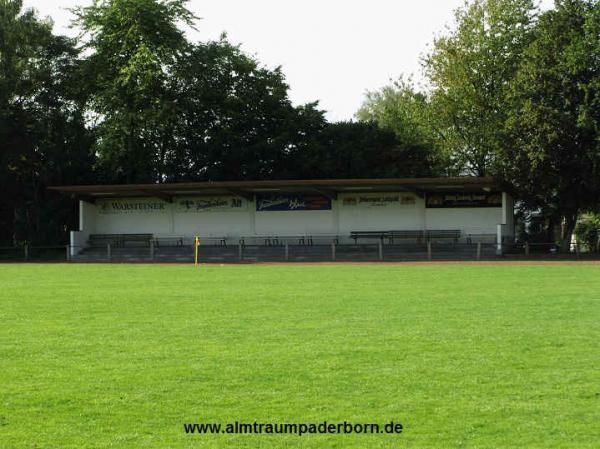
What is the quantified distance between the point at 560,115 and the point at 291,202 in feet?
43.7

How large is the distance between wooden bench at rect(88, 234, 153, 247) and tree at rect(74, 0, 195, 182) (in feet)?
17.0

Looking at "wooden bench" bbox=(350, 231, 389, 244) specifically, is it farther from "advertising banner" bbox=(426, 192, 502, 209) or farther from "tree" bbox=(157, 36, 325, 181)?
"tree" bbox=(157, 36, 325, 181)

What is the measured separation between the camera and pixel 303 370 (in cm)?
794

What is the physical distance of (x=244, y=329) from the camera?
1088cm

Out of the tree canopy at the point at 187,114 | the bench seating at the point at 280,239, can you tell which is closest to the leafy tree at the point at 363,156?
the tree canopy at the point at 187,114

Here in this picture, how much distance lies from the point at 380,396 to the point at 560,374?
6.23 feet

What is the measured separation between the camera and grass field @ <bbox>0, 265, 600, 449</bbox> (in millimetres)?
5863

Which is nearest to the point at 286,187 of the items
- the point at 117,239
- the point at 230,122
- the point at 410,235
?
the point at 410,235

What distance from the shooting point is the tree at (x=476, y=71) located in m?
46.2

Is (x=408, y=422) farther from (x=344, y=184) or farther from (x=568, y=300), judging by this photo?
(x=344, y=184)

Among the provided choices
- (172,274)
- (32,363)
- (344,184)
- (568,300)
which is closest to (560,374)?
(32,363)

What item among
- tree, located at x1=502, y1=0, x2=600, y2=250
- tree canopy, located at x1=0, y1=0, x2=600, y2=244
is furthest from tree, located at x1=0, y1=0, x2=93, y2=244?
tree, located at x1=502, y1=0, x2=600, y2=250

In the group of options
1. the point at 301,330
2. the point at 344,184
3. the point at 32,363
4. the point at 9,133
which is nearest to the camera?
the point at 32,363

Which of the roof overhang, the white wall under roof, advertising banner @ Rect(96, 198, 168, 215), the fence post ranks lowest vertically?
the fence post
